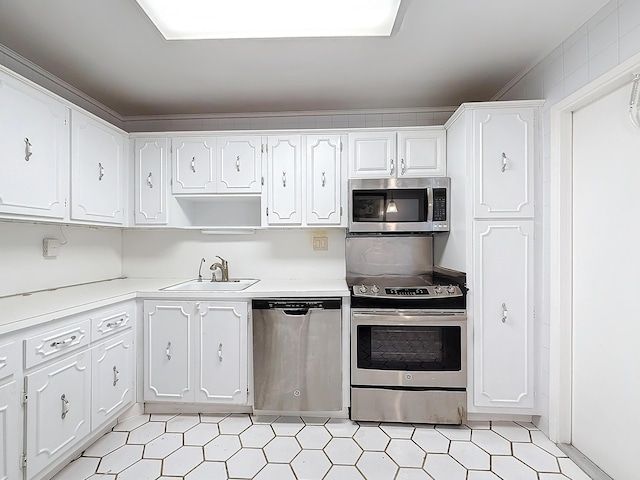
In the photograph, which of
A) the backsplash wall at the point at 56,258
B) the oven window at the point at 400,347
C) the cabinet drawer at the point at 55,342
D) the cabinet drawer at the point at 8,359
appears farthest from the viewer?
the oven window at the point at 400,347

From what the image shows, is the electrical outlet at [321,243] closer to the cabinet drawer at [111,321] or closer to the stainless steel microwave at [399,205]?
the stainless steel microwave at [399,205]

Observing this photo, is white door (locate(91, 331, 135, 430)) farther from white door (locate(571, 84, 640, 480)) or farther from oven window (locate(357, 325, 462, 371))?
white door (locate(571, 84, 640, 480))

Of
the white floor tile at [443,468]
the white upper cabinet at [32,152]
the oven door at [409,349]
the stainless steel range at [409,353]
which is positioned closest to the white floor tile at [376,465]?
the white floor tile at [443,468]

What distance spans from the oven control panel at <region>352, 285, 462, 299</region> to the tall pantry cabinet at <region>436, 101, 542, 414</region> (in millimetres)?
122

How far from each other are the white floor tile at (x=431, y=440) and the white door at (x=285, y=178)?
1.65 metres

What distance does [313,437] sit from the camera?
1947 millimetres

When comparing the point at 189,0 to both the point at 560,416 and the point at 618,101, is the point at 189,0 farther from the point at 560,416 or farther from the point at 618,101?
the point at 560,416

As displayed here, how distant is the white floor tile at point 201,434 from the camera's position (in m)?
1.90

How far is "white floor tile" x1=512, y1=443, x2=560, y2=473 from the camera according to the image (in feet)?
5.47

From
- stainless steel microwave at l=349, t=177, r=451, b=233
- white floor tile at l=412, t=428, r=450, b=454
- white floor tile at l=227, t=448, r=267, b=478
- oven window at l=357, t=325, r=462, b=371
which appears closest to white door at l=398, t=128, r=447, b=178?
stainless steel microwave at l=349, t=177, r=451, b=233

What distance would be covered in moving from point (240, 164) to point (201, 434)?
1.90 m

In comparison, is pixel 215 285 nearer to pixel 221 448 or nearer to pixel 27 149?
pixel 221 448

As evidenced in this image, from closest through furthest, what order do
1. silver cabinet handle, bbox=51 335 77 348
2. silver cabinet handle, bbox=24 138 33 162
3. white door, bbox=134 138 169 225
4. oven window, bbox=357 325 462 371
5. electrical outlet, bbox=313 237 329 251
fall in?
silver cabinet handle, bbox=51 335 77 348
silver cabinet handle, bbox=24 138 33 162
oven window, bbox=357 325 462 371
white door, bbox=134 138 169 225
electrical outlet, bbox=313 237 329 251

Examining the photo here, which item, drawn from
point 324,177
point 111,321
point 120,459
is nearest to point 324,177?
point 324,177
